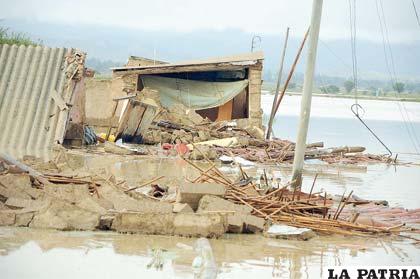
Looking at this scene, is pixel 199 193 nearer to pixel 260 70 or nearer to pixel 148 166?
pixel 148 166

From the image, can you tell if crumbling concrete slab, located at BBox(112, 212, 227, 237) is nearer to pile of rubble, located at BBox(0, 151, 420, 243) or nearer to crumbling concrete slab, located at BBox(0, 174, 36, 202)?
pile of rubble, located at BBox(0, 151, 420, 243)

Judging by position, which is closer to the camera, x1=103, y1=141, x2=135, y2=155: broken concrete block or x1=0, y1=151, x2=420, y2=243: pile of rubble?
x1=0, y1=151, x2=420, y2=243: pile of rubble

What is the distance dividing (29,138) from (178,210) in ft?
22.7

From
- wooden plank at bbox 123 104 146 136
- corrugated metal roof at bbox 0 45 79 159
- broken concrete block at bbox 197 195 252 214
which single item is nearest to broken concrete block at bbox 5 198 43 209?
broken concrete block at bbox 197 195 252 214

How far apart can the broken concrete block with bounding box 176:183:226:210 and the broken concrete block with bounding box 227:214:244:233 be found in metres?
0.40

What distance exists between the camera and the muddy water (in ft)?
27.8

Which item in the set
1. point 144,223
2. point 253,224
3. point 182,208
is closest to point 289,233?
point 253,224

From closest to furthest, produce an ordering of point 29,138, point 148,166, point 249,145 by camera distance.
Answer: point 29,138
point 148,166
point 249,145

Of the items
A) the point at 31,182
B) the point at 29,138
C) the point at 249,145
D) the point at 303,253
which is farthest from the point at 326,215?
the point at 249,145

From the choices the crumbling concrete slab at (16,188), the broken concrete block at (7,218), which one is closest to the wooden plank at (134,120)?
the crumbling concrete slab at (16,188)

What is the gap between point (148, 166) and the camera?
18.8 metres

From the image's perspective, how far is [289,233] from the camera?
10828mm

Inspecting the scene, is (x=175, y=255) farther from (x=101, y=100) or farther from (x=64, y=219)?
(x=101, y=100)

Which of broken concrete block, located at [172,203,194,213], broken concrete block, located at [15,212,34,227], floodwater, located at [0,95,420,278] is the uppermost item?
broken concrete block, located at [172,203,194,213]
